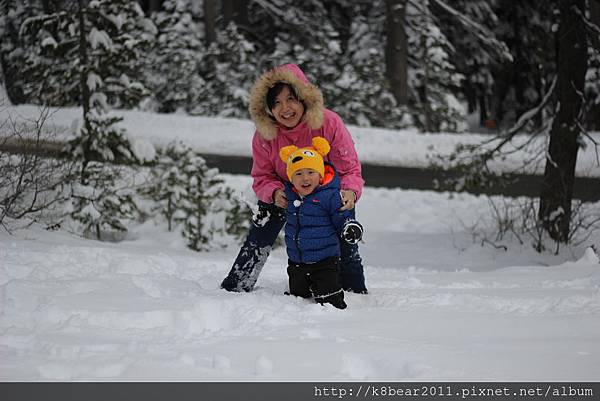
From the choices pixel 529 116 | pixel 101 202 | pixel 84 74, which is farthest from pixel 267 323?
pixel 84 74

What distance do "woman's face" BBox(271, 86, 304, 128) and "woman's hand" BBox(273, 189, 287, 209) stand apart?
0.48 metres

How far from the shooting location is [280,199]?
466 cm

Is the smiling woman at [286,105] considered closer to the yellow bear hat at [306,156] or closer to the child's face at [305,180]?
the yellow bear hat at [306,156]

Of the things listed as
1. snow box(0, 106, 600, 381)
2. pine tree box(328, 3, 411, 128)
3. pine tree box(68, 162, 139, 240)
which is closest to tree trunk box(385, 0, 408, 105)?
pine tree box(328, 3, 411, 128)

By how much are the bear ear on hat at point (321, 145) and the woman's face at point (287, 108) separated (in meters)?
0.23

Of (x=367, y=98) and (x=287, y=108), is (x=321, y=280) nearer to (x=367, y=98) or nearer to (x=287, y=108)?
(x=287, y=108)

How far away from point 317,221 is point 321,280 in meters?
0.40

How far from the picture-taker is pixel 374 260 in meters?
8.92

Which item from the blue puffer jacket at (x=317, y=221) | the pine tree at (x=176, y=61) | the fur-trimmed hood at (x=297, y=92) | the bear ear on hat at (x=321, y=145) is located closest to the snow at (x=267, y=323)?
the blue puffer jacket at (x=317, y=221)

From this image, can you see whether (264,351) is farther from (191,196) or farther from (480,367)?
(191,196)

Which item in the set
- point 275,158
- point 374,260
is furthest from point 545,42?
point 275,158

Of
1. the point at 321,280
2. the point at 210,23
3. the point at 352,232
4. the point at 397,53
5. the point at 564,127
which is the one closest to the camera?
the point at 352,232

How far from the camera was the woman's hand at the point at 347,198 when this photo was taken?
178 inches

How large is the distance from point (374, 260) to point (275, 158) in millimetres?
4403
